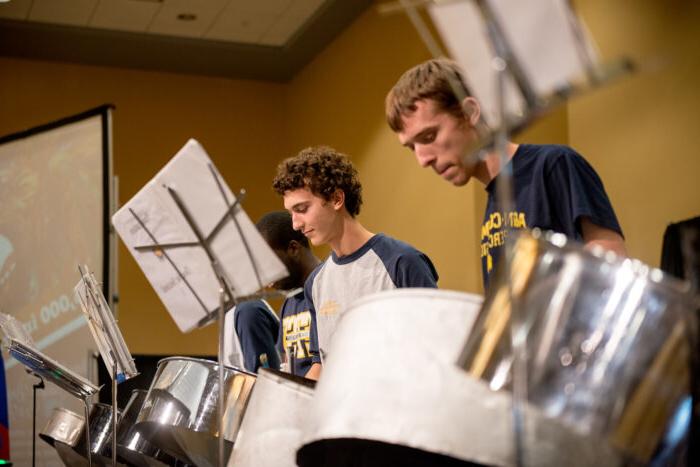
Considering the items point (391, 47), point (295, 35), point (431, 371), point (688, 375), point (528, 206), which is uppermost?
point (295, 35)

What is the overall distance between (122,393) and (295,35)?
7.56 ft

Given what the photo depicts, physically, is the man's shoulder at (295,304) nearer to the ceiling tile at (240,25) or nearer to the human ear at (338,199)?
the human ear at (338,199)

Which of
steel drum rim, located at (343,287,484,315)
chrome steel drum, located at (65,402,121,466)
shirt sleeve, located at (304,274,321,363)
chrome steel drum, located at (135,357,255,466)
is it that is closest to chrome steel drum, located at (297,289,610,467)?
steel drum rim, located at (343,287,484,315)

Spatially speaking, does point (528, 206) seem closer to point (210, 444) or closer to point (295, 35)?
point (210, 444)

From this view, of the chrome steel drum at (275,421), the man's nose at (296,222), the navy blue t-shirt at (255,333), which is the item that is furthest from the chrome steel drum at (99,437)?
the chrome steel drum at (275,421)

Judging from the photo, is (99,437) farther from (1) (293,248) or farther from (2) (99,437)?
(1) (293,248)

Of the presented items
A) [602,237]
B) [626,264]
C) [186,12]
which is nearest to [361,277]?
[602,237]

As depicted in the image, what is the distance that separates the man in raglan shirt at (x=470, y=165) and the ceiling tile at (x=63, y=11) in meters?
3.62

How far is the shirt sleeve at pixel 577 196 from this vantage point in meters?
1.61

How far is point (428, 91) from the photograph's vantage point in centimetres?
167

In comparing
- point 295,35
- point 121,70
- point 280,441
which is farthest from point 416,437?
point 121,70

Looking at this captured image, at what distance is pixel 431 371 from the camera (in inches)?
49.4

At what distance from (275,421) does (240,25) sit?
3.88 meters

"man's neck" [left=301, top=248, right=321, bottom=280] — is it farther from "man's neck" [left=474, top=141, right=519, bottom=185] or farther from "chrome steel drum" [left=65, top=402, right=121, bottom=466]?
"man's neck" [left=474, top=141, right=519, bottom=185]
